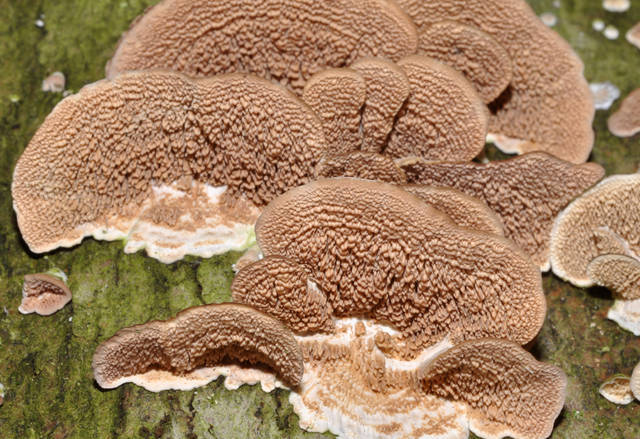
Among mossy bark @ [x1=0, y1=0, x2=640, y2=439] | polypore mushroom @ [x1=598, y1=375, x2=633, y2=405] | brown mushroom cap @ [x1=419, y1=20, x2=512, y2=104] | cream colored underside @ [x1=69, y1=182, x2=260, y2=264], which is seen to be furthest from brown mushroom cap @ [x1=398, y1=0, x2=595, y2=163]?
cream colored underside @ [x1=69, y1=182, x2=260, y2=264]

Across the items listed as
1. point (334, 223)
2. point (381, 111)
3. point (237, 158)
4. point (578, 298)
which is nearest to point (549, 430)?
point (578, 298)

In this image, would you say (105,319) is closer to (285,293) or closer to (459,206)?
(285,293)

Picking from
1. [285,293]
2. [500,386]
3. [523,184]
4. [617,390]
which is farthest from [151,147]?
[617,390]

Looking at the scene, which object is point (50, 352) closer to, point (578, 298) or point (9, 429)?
point (9, 429)

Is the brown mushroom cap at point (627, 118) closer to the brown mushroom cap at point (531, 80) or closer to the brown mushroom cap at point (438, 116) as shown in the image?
the brown mushroom cap at point (531, 80)

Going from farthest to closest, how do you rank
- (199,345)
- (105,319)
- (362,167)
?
(105,319), (362,167), (199,345)
